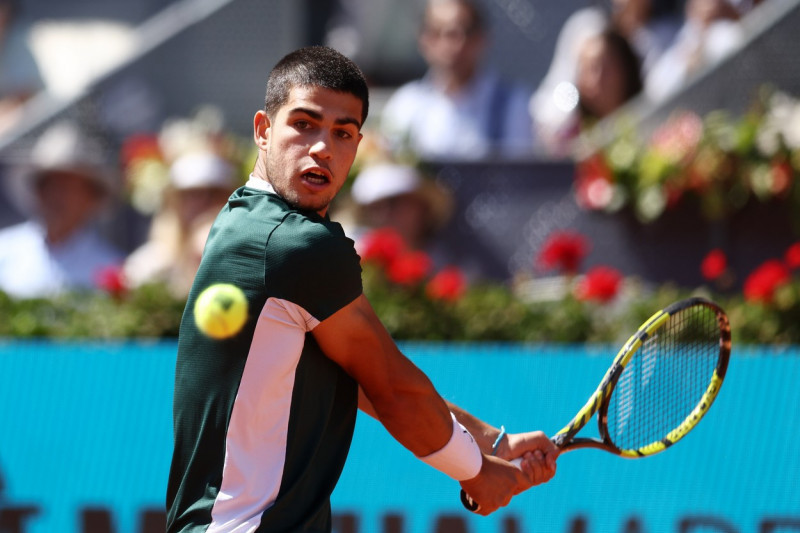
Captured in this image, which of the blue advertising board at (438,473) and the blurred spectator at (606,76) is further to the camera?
the blurred spectator at (606,76)

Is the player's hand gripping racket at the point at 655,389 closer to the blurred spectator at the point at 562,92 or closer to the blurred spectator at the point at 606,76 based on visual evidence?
the blurred spectator at the point at 562,92

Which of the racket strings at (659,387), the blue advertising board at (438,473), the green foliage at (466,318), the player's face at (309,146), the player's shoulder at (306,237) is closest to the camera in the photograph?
the player's shoulder at (306,237)

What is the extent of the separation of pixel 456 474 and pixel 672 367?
5.12 feet

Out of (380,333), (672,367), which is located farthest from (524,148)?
(380,333)

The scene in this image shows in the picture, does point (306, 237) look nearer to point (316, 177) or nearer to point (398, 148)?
point (316, 177)

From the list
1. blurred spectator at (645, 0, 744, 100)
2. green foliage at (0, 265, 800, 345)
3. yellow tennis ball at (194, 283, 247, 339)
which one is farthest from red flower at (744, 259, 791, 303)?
yellow tennis ball at (194, 283, 247, 339)

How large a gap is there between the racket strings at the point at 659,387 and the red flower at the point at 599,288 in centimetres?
174

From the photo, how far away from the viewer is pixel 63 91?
398 inches

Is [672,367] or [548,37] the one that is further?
[548,37]

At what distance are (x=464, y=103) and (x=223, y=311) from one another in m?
5.59

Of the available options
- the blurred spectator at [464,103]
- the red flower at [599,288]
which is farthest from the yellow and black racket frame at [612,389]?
the blurred spectator at [464,103]

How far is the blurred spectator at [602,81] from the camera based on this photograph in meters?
8.01

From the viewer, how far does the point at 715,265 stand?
Result: 6.69 m

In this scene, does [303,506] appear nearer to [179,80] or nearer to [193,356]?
[193,356]
